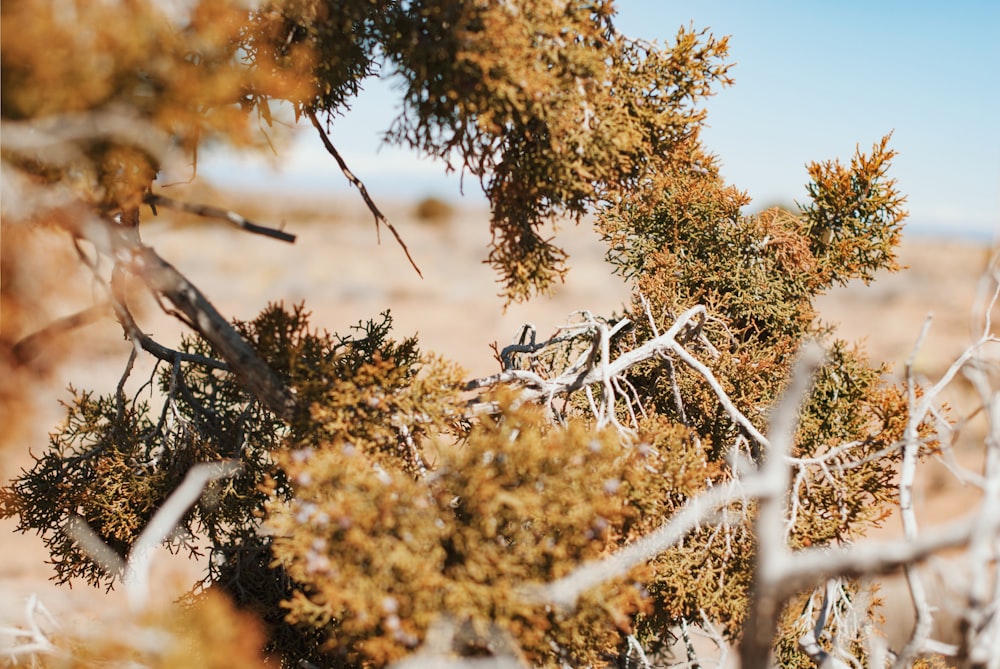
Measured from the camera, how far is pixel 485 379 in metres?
4.38

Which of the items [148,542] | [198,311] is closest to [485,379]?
[198,311]

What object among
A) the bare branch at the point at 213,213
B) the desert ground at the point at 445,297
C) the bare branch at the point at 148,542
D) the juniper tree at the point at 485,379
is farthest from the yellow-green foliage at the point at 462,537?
the desert ground at the point at 445,297

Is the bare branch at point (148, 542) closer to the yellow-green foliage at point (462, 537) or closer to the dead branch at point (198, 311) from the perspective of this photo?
the yellow-green foliage at point (462, 537)

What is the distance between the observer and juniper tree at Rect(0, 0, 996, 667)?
9.73 ft

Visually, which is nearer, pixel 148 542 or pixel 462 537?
pixel 148 542

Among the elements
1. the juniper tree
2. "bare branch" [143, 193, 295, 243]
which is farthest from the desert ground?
"bare branch" [143, 193, 295, 243]

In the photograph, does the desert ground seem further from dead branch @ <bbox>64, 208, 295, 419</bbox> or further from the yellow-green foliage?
the yellow-green foliage

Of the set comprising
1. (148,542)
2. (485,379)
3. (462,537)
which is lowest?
(148,542)

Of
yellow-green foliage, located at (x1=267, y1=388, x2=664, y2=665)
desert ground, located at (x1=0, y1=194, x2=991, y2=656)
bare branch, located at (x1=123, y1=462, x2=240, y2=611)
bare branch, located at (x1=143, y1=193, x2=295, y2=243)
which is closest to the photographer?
bare branch, located at (x1=123, y1=462, x2=240, y2=611)

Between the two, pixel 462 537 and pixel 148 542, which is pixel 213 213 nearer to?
pixel 148 542

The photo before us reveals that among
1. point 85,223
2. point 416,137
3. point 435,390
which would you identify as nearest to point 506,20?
point 416,137

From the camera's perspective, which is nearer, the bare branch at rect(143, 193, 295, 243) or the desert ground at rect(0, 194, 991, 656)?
the bare branch at rect(143, 193, 295, 243)

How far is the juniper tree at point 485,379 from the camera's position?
2.97 metres

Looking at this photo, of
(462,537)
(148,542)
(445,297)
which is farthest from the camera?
(445,297)
